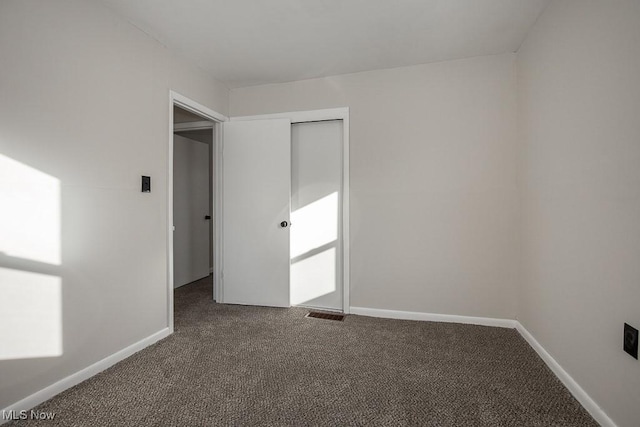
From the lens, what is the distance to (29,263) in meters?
1.72

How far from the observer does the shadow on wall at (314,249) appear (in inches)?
133

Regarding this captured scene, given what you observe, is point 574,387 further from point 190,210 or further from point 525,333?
point 190,210

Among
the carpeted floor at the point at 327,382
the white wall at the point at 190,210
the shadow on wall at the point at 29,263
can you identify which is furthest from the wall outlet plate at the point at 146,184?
the white wall at the point at 190,210

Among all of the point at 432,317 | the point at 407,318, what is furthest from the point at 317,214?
the point at 432,317

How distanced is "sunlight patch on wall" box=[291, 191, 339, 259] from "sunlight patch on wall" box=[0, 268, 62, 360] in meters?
2.06

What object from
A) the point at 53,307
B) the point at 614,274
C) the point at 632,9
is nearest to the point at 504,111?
the point at 632,9

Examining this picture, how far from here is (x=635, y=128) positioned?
53.0 inches

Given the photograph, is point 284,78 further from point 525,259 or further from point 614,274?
point 614,274

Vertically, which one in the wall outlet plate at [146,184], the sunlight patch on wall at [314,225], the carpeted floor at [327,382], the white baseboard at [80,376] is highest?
the wall outlet plate at [146,184]

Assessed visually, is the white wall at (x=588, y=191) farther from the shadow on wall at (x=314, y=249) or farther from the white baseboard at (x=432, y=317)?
the shadow on wall at (x=314, y=249)

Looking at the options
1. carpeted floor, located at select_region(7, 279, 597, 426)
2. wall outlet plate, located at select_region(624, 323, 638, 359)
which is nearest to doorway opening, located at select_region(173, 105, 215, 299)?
carpeted floor, located at select_region(7, 279, 597, 426)

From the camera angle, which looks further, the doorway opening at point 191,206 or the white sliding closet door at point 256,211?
the doorway opening at point 191,206

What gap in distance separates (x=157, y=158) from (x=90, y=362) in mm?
1487

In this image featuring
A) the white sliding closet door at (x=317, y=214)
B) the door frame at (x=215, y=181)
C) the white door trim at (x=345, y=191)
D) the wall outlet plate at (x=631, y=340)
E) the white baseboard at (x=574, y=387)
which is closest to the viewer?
the wall outlet plate at (x=631, y=340)
